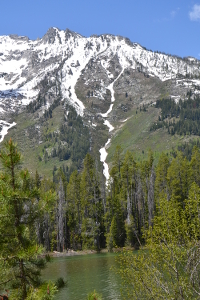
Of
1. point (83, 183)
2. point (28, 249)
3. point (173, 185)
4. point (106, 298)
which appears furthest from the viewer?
point (83, 183)

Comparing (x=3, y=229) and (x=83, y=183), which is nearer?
(x=3, y=229)

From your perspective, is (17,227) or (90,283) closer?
(17,227)

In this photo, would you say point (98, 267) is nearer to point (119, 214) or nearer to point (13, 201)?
point (119, 214)

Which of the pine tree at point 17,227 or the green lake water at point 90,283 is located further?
the green lake water at point 90,283

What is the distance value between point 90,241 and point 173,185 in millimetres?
22843

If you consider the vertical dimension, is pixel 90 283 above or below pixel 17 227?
below

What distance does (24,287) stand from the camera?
8742mm

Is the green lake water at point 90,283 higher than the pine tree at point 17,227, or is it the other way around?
the pine tree at point 17,227

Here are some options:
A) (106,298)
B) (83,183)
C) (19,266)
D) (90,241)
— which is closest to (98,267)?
(106,298)

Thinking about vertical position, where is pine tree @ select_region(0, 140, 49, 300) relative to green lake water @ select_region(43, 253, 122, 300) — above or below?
above

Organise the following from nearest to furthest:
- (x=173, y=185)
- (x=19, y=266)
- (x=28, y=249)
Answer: (x=28, y=249) < (x=19, y=266) < (x=173, y=185)

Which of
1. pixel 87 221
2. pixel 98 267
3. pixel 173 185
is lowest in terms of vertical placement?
pixel 98 267

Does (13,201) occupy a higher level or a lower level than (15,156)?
lower

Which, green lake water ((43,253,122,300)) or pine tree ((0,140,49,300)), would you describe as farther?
green lake water ((43,253,122,300))
